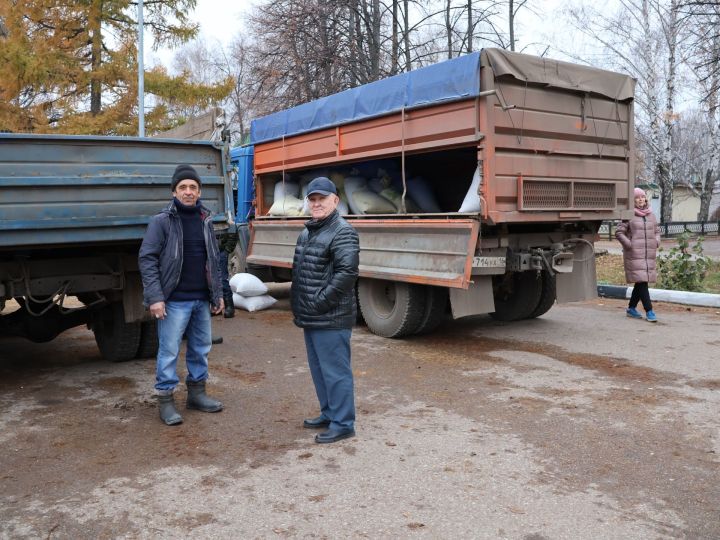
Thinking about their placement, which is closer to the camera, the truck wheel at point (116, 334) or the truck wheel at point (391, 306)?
the truck wheel at point (116, 334)

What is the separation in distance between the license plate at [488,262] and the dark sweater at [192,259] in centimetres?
273

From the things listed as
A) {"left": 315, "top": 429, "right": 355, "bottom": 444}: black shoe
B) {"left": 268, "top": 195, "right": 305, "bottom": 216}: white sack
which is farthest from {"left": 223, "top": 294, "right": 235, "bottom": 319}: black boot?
{"left": 315, "top": 429, "right": 355, "bottom": 444}: black shoe

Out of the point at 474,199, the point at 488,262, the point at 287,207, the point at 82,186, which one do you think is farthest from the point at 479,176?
the point at 287,207

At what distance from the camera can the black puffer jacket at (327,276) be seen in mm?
3957

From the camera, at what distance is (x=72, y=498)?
329 cm

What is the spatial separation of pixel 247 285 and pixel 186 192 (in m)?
5.03

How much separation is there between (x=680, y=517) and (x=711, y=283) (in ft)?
28.7

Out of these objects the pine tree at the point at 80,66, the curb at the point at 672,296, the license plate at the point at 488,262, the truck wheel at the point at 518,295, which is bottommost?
the curb at the point at 672,296

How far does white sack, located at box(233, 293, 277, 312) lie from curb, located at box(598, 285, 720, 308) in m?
5.11

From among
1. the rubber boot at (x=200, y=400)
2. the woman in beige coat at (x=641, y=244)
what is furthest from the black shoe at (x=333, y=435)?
the woman in beige coat at (x=641, y=244)

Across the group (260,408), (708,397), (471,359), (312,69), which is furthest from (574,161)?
(312,69)

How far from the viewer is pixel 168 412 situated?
14.6ft

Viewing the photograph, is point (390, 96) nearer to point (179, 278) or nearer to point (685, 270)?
point (179, 278)

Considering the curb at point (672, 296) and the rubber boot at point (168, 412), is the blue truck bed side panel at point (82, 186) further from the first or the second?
the curb at point (672, 296)
